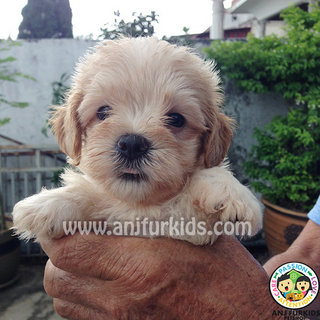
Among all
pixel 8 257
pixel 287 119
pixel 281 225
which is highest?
pixel 287 119

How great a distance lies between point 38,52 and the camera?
635 centimetres

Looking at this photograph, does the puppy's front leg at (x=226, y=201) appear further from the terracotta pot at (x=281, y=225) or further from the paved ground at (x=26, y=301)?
the paved ground at (x=26, y=301)

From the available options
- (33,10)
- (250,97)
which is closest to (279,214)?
(250,97)

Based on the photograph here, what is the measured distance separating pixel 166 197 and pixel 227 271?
0.58 meters

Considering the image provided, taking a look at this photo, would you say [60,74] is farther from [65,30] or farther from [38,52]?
[65,30]

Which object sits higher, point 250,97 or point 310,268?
point 250,97

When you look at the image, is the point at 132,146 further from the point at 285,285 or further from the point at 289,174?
the point at 289,174

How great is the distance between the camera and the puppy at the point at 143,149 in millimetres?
1728

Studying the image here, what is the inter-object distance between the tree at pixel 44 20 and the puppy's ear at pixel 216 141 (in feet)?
21.3

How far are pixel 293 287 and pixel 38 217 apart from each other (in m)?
1.55

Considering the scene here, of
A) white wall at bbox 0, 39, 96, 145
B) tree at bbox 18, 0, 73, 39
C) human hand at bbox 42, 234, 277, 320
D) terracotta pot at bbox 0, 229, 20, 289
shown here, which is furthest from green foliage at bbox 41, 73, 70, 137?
human hand at bbox 42, 234, 277, 320

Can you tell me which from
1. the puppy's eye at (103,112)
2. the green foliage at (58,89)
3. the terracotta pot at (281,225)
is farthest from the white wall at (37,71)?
the puppy's eye at (103,112)

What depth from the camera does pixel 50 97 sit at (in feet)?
20.9

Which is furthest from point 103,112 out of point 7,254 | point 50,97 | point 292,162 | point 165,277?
point 50,97
